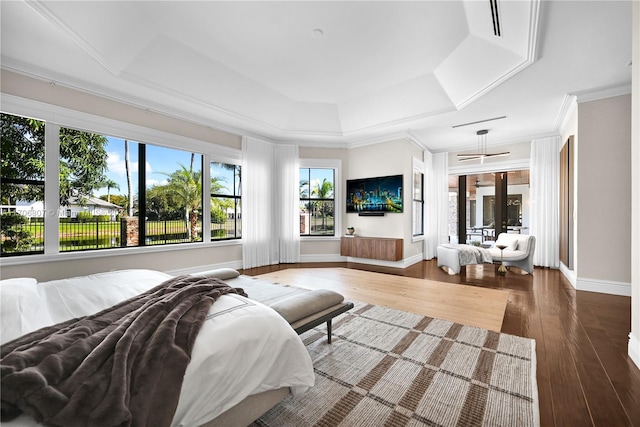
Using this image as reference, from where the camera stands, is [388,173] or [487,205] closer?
[388,173]

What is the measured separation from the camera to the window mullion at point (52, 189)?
11.3 feet

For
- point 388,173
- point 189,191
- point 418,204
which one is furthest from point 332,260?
point 189,191

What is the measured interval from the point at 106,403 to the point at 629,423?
8.42 ft

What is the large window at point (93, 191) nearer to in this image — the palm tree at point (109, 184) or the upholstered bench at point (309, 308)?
the palm tree at point (109, 184)

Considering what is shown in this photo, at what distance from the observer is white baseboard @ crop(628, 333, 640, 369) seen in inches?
82.0

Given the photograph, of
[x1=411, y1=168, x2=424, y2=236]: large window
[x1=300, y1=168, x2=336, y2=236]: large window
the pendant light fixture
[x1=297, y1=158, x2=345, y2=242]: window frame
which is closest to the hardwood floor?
[x1=411, y1=168, x2=424, y2=236]: large window

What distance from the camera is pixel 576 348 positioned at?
2.35m

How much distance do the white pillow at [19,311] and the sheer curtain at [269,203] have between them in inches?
164

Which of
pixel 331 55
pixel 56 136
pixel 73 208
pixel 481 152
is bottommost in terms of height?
pixel 73 208

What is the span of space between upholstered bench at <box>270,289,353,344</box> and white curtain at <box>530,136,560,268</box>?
18.6ft

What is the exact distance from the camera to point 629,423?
60.3 inches

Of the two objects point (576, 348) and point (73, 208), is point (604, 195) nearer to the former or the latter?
point (576, 348)

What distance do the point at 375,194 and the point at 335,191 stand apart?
1046 mm

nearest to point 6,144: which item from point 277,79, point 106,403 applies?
point 277,79
